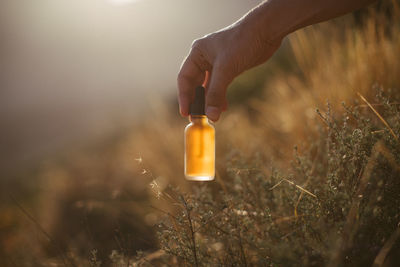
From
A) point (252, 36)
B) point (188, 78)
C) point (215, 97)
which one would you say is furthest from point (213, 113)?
point (252, 36)

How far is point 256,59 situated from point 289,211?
30.0 inches

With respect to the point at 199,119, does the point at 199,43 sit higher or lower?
higher

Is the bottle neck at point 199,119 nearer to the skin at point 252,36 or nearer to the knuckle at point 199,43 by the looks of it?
the skin at point 252,36

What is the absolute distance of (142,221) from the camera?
A: 2.04 meters

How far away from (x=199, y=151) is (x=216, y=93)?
0.93 ft

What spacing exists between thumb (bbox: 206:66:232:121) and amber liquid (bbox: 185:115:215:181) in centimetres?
6

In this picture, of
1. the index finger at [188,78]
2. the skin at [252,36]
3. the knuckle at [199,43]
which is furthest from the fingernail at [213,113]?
the knuckle at [199,43]

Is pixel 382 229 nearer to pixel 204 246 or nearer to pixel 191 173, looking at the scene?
pixel 204 246

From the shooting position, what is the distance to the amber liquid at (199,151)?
1402mm

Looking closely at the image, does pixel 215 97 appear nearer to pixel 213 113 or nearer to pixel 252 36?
pixel 213 113

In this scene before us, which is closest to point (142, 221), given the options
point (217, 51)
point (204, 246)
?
point (204, 246)

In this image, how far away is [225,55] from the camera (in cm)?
143

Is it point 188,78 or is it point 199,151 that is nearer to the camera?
point 199,151

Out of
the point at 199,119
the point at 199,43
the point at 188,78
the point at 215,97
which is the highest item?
the point at 199,43
